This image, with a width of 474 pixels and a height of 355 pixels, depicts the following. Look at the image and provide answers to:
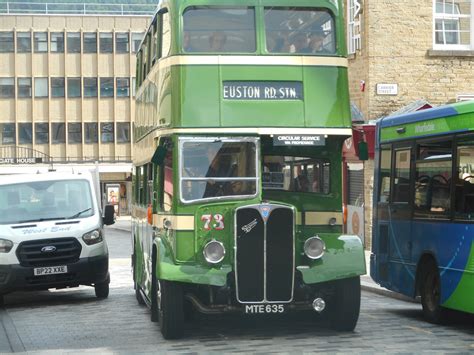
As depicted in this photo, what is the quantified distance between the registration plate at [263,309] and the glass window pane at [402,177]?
396cm

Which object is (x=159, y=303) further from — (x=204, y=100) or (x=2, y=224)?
(x=2, y=224)

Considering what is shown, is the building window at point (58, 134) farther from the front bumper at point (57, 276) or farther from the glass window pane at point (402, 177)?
the glass window pane at point (402, 177)

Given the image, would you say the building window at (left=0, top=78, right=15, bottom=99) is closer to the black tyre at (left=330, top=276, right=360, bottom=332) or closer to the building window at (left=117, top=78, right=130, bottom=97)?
the building window at (left=117, top=78, right=130, bottom=97)

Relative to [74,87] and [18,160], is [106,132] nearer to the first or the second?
[74,87]

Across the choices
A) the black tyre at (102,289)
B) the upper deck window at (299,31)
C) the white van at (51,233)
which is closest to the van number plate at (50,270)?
the white van at (51,233)

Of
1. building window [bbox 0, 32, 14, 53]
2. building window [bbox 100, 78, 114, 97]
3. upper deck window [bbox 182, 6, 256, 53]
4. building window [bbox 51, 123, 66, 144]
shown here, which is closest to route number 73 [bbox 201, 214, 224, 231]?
upper deck window [bbox 182, 6, 256, 53]

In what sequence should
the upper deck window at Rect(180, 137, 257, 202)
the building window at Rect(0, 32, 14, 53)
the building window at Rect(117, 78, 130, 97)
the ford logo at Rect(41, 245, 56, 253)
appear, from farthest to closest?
the building window at Rect(117, 78, 130, 97)
the building window at Rect(0, 32, 14, 53)
the ford logo at Rect(41, 245, 56, 253)
the upper deck window at Rect(180, 137, 257, 202)

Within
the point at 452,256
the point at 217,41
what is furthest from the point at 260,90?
the point at 452,256

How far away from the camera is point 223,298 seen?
1291 cm

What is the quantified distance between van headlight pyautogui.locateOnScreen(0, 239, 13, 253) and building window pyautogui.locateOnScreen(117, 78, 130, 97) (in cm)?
7323

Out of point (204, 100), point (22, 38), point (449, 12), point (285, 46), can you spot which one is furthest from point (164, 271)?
point (22, 38)

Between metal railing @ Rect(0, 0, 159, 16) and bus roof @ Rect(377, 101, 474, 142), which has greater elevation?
metal railing @ Rect(0, 0, 159, 16)

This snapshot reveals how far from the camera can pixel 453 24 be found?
31.0 m

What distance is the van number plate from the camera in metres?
18.6
